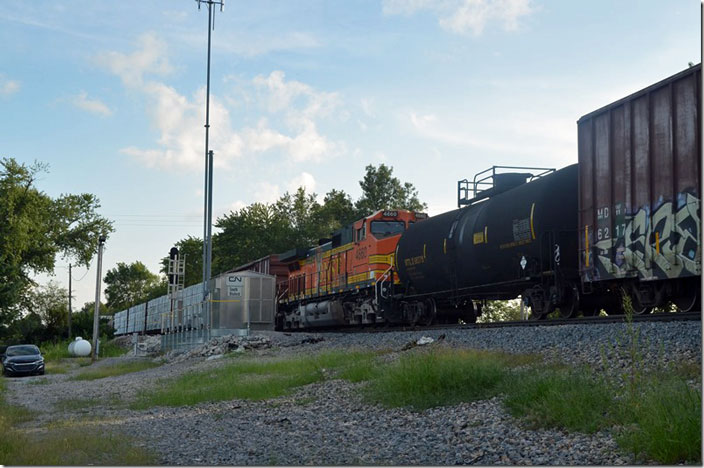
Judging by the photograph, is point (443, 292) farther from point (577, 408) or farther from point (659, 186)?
point (577, 408)

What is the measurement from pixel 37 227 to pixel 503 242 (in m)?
43.5

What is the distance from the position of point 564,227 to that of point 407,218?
424 inches

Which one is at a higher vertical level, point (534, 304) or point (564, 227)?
point (564, 227)

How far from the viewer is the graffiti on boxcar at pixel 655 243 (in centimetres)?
1137

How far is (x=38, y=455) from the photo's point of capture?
26.7 feet

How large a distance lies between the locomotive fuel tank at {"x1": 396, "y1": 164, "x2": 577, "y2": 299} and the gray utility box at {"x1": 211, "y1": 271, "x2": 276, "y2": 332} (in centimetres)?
1267

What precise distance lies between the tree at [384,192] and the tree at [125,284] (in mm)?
96123

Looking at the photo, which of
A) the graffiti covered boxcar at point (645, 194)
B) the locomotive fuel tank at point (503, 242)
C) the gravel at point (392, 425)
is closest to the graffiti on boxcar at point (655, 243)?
the graffiti covered boxcar at point (645, 194)

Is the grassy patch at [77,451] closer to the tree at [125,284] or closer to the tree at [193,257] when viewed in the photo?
the tree at [193,257]

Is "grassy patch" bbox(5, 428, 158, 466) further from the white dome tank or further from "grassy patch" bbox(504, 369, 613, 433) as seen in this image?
the white dome tank

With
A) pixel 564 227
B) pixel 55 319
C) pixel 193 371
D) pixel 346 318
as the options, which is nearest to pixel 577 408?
pixel 564 227

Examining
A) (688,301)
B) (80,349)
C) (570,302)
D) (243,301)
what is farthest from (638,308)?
(80,349)

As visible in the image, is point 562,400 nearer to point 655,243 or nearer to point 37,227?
point 655,243

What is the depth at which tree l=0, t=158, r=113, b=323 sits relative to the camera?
48.2m
